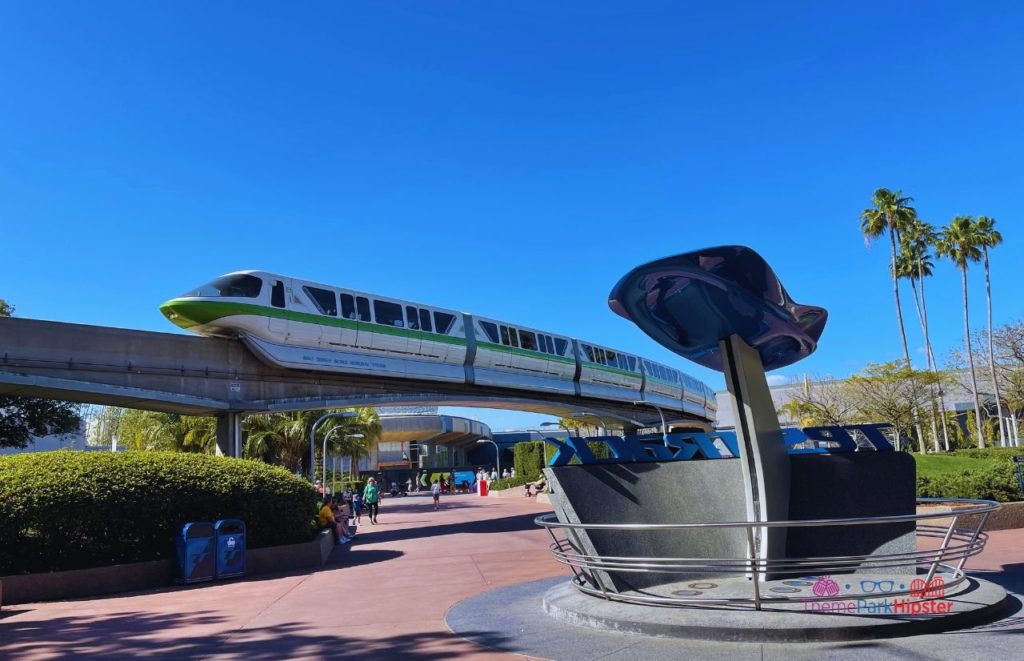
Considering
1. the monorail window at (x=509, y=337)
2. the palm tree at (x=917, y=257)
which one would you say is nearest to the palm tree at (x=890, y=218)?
the palm tree at (x=917, y=257)

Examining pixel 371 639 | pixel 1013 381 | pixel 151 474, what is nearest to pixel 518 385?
pixel 151 474

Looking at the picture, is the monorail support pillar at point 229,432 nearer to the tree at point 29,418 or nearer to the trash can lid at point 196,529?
the trash can lid at point 196,529

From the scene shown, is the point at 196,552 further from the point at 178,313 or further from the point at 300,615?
the point at 178,313

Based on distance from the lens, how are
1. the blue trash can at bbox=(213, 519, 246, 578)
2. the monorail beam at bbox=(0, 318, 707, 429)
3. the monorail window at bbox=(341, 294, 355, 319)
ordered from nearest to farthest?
the blue trash can at bbox=(213, 519, 246, 578), the monorail beam at bbox=(0, 318, 707, 429), the monorail window at bbox=(341, 294, 355, 319)

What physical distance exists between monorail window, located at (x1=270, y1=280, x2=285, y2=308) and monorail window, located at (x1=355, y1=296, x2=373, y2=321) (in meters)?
2.55

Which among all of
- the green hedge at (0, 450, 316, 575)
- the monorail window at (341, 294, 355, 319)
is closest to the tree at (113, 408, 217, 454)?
the monorail window at (341, 294, 355, 319)

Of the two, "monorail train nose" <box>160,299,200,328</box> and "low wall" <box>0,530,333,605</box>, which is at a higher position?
"monorail train nose" <box>160,299,200,328</box>

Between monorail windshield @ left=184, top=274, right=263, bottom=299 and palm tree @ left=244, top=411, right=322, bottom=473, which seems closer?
monorail windshield @ left=184, top=274, right=263, bottom=299

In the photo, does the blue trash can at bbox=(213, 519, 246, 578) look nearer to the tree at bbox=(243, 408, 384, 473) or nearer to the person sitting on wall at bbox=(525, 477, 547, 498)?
the tree at bbox=(243, 408, 384, 473)

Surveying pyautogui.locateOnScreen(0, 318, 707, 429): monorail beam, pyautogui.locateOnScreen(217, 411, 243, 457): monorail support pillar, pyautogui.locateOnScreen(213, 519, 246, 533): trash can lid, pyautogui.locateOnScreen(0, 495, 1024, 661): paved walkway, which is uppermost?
pyautogui.locateOnScreen(0, 318, 707, 429): monorail beam

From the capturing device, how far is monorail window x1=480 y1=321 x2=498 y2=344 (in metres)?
27.2

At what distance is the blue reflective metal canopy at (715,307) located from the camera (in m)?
7.29

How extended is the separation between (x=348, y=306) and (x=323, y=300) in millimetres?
874

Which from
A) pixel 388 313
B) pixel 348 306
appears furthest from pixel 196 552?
pixel 388 313
